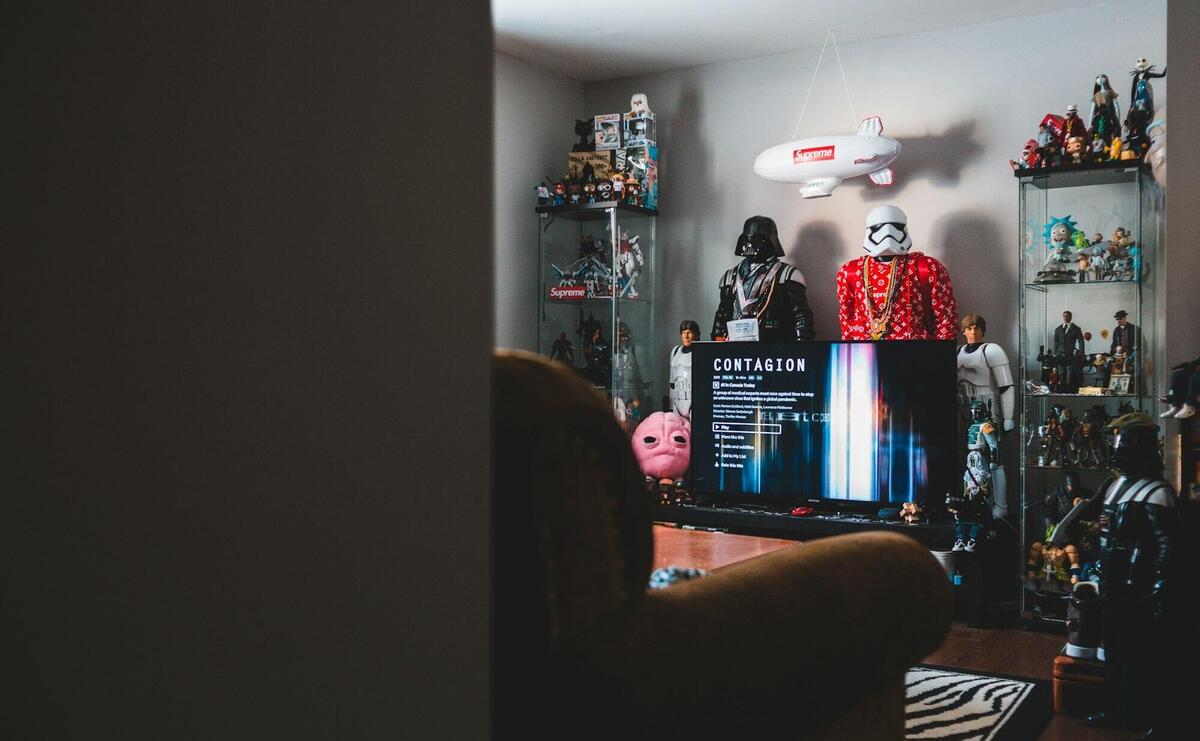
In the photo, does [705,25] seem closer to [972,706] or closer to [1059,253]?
[1059,253]

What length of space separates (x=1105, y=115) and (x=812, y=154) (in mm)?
1221

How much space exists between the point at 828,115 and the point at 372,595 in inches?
188

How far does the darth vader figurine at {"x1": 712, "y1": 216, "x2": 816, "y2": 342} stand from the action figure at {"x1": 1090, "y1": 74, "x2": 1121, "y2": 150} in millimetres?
1443

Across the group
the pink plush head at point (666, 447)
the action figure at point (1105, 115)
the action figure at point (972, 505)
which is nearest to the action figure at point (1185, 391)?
the action figure at point (972, 505)

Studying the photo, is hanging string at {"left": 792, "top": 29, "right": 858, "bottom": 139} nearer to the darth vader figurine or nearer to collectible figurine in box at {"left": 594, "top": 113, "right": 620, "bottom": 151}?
the darth vader figurine

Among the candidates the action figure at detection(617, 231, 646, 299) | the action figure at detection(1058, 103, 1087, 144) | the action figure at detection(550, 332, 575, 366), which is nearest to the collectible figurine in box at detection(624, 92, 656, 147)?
the action figure at detection(617, 231, 646, 299)

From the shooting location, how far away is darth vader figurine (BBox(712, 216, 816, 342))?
15.8 feet

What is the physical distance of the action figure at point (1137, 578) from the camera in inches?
99.0

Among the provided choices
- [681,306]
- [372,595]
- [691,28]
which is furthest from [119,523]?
[681,306]

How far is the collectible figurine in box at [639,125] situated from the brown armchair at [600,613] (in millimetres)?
4450

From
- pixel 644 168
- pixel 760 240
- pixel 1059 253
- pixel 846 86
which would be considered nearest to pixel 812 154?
pixel 760 240

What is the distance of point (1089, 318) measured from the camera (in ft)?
12.8

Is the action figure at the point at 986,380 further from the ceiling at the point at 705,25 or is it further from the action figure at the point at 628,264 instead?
the action figure at the point at 628,264

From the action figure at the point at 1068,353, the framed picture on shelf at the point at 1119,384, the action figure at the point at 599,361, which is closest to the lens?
the framed picture on shelf at the point at 1119,384
